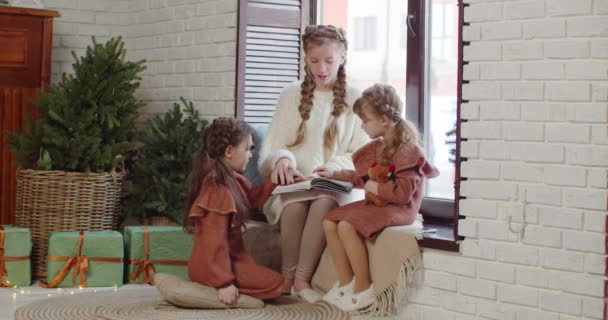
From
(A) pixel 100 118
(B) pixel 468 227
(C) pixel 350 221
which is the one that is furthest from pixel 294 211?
(A) pixel 100 118

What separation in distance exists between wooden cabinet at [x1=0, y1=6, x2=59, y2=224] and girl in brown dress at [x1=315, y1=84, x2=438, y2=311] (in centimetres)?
184

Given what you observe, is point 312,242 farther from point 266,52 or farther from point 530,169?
point 266,52

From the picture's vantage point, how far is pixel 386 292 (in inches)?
139

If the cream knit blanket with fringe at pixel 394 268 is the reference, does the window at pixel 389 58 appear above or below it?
above

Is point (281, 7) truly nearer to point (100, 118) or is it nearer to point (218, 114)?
point (218, 114)

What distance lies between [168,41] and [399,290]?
7.05 ft

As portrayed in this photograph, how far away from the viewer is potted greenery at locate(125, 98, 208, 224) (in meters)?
4.39

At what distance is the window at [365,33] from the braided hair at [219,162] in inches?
37.6

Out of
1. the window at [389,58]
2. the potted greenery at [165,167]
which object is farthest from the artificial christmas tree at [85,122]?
the window at [389,58]

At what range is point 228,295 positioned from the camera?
350 centimetres

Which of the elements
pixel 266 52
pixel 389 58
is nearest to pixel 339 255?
pixel 389 58

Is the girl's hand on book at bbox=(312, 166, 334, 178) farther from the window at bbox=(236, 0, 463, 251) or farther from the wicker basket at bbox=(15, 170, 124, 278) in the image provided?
the wicker basket at bbox=(15, 170, 124, 278)

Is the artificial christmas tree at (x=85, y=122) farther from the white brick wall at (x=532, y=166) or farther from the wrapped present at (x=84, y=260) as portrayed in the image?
the white brick wall at (x=532, y=166)

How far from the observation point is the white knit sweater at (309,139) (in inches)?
157
